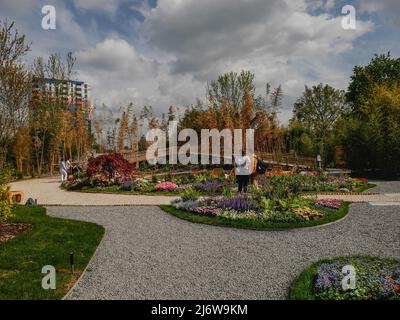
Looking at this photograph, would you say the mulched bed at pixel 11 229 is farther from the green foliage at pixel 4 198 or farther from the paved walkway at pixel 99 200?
the paved walkway at pixel 99 200

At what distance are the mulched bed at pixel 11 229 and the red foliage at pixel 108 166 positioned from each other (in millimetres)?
8136

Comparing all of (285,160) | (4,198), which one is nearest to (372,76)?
(285,160)

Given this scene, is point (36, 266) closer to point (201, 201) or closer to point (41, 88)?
point (201, 201)

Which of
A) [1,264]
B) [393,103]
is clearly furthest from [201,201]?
[393,103]

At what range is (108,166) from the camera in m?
17.2

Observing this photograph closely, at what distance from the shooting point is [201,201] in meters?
10.7

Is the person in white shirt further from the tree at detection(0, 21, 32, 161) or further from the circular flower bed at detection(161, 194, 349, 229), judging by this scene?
the tree at detection(0, 21, 32, 161)

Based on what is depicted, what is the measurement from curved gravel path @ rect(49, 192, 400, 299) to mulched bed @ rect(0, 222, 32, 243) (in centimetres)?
186

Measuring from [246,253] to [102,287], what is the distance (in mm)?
2993

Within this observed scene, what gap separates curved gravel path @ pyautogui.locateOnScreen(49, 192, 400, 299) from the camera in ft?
16.2

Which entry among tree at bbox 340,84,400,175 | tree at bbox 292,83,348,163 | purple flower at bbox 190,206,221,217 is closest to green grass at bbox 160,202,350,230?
purple flower at bbox 190,206,221,217

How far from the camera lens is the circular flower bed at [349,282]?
4.47m

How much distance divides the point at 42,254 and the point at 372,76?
131 ft
